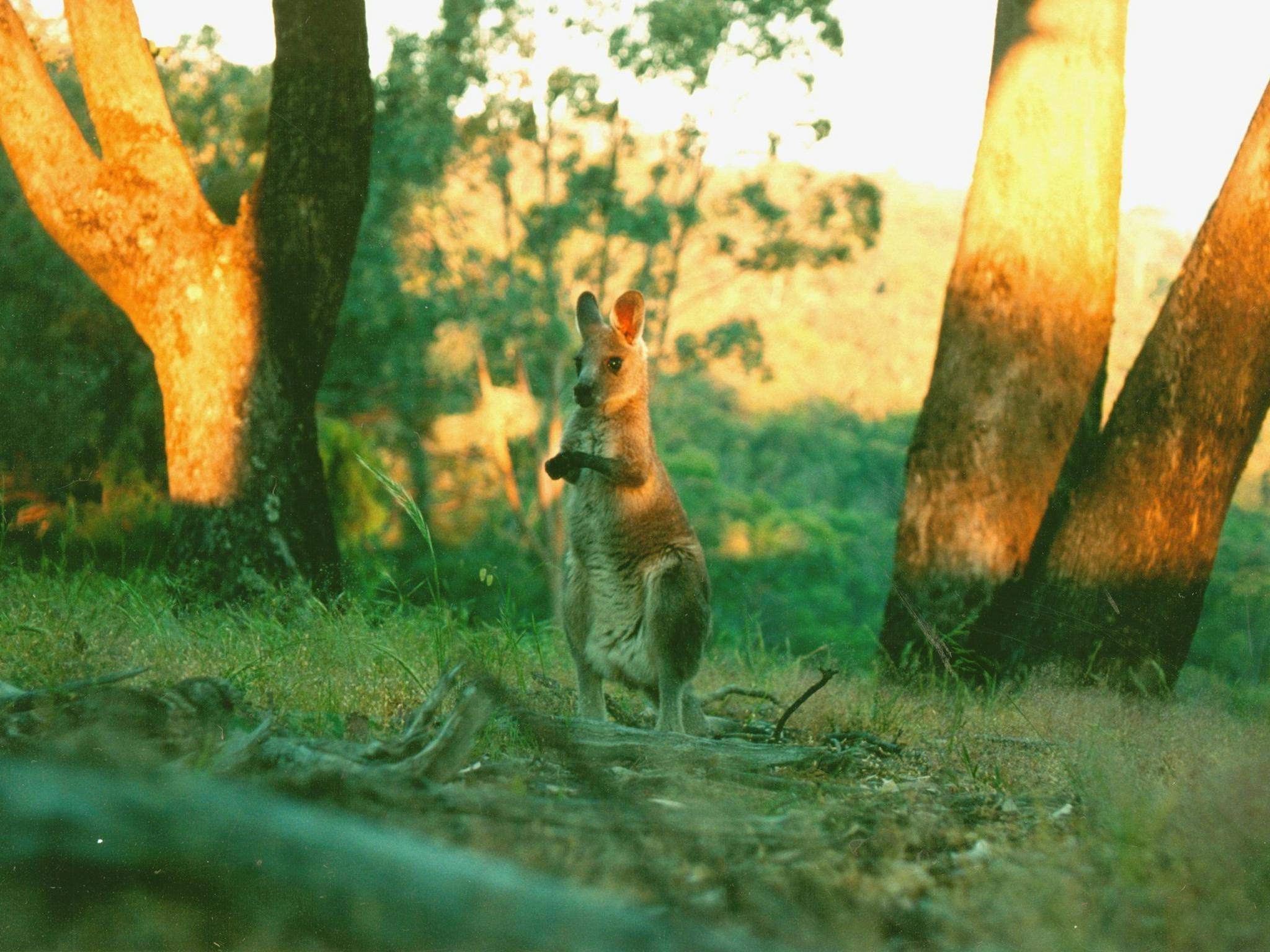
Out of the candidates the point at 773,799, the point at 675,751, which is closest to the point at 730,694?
the point at 675,751

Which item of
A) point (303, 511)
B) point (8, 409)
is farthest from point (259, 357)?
point (8, 409)

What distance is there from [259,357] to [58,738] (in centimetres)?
438

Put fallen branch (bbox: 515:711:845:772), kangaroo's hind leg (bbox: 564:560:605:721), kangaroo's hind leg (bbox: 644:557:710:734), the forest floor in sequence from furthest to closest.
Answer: kangaroo's hind leg (bbox: 564:560:605:721) → kangaroo's hind leg (bbox: 644:557:710:734) → fallen branch (bbox: 515:711:845:772) → the forest floor

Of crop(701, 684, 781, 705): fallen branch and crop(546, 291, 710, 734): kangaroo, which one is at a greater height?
crop(546, 291, 710, 734): kangaroo

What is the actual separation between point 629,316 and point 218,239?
297 centimetres

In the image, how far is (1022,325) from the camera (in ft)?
23.7

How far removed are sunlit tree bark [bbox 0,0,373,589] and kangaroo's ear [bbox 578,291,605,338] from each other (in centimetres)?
238

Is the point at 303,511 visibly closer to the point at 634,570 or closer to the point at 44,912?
the point at 634,570

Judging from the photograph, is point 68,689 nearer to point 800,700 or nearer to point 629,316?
point 800,700

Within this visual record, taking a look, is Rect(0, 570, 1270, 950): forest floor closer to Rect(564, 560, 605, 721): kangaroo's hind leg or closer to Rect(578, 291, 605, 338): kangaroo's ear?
Rect(564, 560, 605, 721): kangaroo's hind leg

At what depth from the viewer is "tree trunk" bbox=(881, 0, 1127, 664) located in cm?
715

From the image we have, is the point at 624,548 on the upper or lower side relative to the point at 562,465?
lower

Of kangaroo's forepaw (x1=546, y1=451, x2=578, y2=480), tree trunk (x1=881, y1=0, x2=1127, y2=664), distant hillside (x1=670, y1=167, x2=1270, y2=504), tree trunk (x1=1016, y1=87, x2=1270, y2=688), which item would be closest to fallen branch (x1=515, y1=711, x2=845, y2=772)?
kangaroo's forepaw (x1=546, y1=451, x2=578, y2=480)

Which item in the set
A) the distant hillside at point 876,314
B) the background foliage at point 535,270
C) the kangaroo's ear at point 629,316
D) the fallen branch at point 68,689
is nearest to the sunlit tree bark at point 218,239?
the kangaroo's ear at point 629,316
